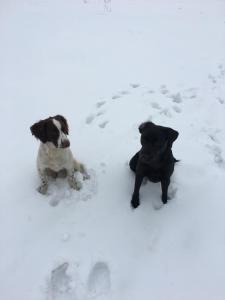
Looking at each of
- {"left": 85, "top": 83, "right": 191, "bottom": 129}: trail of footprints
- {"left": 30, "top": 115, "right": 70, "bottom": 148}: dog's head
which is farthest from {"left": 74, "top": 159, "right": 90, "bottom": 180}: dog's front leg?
{"left": 85, "top": 83, "right": 191, "bottom": 129}: trail of footprints

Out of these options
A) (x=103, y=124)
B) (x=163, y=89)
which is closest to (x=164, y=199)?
(x=103, y=124)

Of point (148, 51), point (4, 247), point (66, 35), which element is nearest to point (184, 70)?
point (148, 51)

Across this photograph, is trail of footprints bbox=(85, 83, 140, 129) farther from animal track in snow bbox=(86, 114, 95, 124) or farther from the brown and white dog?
the brown and white dog

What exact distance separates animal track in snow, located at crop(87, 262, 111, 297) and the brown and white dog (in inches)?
42.4

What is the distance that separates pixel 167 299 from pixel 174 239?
0.65 m

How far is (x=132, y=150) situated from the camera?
4742 mm

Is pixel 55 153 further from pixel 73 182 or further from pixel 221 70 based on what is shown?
pixel 221 70

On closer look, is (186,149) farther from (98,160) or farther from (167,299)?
(167,299)

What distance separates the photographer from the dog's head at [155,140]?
11.2 feet

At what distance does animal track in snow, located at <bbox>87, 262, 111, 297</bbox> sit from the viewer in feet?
11.1

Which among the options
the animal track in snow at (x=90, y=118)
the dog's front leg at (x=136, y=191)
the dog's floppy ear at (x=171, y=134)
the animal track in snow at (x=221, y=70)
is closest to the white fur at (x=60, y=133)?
the dog's front leg at (x=136, y=191)

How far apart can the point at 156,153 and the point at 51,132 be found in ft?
3.74

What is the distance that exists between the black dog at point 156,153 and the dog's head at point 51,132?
86cm

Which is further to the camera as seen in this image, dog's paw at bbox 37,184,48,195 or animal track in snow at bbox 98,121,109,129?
animal track in snow at bbox 98,121,109,129
